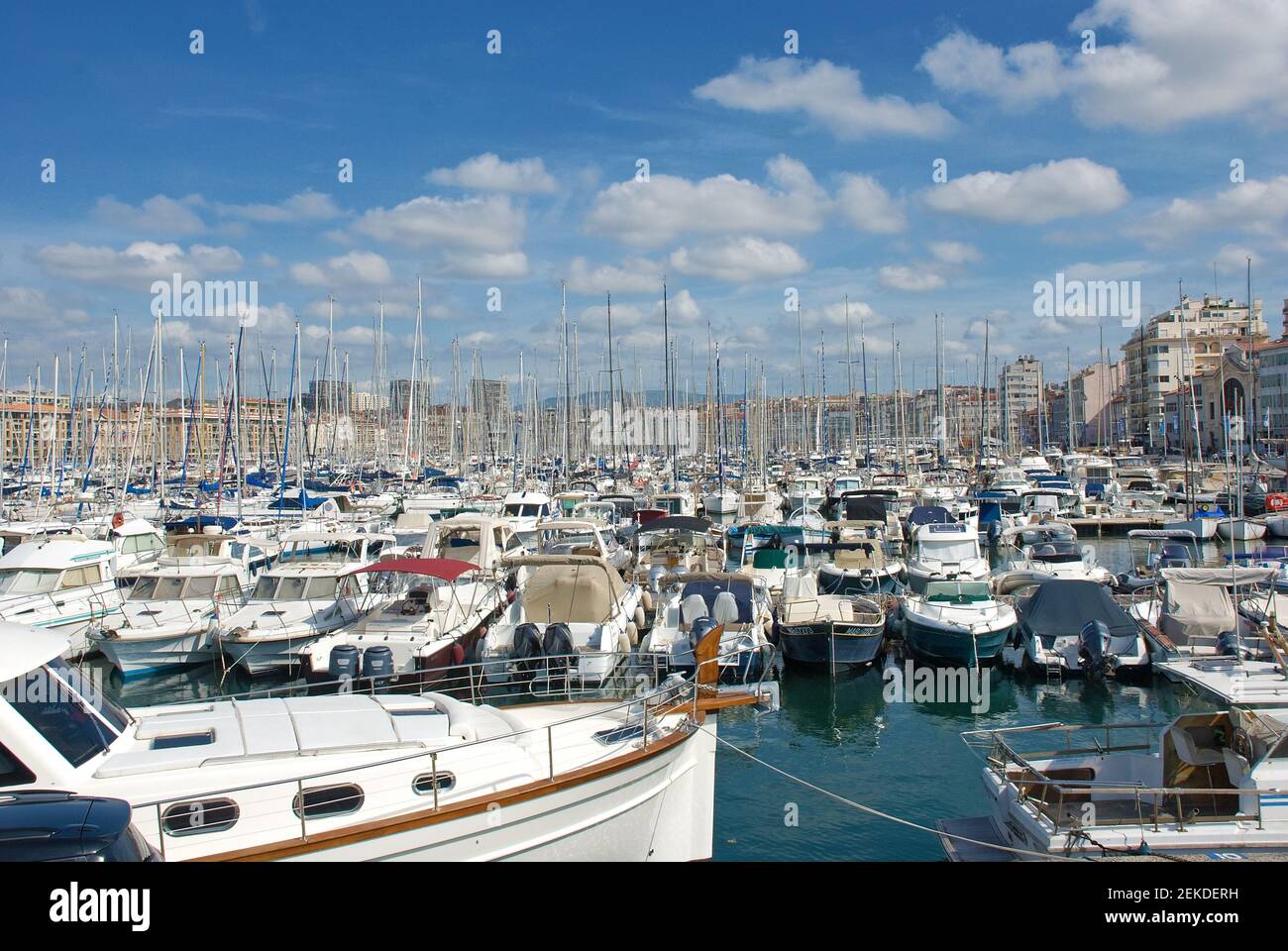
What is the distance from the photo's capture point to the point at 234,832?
8.59 metres

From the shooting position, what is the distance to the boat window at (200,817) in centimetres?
843

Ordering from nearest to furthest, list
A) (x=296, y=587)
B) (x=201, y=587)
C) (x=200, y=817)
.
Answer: (x=200, y=817) → (x=296, y=587) → (x=201, y=587)

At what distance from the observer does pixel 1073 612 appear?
23016 millimetres

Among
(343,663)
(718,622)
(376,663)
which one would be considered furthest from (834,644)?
(343,663)

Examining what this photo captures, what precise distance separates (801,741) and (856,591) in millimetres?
13036

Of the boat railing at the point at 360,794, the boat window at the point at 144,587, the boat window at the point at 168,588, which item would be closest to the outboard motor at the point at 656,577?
the boat window at the point at 168,588

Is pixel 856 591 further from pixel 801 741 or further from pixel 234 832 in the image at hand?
pixel 234 832

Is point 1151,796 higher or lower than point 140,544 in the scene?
lower

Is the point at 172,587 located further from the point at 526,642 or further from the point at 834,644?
the point at 834,644

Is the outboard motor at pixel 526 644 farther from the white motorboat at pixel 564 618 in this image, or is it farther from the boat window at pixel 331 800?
the boat window at pixel 331 800

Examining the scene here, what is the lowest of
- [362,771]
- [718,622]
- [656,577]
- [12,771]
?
[718,622]

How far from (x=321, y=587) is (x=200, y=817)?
55.6 feet

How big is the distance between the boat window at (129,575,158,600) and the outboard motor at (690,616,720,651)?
14.4 metres
